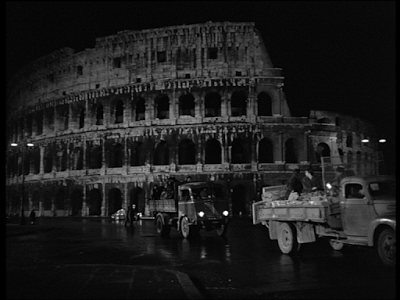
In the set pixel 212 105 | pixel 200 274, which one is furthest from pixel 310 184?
pixel 212 105

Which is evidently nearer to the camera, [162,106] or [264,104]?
[162,106]

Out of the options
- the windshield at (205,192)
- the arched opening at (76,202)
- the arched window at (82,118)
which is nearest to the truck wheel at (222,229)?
the windshield at (205,192)

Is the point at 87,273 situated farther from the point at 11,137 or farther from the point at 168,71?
the point at 11,137

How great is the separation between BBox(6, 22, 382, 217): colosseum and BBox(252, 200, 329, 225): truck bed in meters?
18.1

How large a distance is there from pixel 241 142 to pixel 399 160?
→ 26846mm

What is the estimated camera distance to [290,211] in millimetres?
10289

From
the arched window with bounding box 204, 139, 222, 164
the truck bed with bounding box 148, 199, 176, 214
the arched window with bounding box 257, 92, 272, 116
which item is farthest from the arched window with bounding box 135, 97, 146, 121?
the truck bed with bounding box 148, 199, 176, 214

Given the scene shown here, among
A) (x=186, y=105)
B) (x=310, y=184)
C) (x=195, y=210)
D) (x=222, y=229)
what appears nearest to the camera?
(x=310, y=184)

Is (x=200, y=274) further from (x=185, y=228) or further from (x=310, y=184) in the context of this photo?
(x=185, y=228)

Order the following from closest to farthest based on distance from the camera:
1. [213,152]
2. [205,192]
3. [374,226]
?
[374,226] → [205,192] → [213,152]

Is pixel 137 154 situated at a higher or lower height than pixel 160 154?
higher

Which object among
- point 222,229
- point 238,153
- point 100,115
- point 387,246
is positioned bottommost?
point 222,229

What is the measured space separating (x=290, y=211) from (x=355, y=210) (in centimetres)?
176

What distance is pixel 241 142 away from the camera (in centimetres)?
3266
